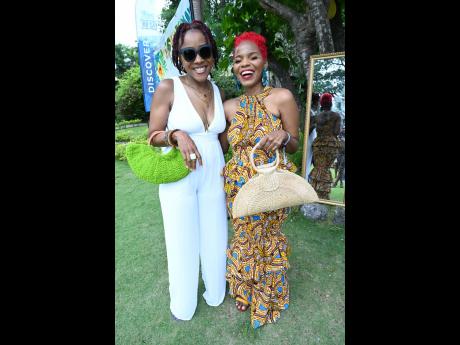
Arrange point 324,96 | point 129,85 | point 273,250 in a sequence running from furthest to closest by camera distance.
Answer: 1. point 129,85
2. point 324,96
3. point 273,250

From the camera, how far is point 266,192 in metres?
1.77

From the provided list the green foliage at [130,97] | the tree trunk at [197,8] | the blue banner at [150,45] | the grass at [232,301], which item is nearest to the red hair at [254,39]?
the grass at [232,301]

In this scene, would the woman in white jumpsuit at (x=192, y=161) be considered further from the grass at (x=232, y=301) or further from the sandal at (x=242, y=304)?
the sandal at (x=242, y=304)

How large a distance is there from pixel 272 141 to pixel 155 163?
0.82 meters

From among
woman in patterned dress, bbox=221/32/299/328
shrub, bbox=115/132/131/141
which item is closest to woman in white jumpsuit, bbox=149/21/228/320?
woman in patterned dress, bbox=221/32/299/328

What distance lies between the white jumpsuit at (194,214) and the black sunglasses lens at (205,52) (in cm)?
25

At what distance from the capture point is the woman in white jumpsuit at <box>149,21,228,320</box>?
1.86 m

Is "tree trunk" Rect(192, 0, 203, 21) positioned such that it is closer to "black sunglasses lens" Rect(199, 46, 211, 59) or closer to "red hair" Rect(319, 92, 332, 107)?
"red hair" Rect(319, 92, 332, 107)

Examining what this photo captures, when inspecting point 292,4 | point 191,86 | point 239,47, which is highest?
point 292,4

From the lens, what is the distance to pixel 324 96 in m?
3.46

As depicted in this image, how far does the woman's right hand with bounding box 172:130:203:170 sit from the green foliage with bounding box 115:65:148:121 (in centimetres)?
1495

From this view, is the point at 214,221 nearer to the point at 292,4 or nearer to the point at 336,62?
the point at 336,62

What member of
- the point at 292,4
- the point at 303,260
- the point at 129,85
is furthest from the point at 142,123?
the point at 303,260

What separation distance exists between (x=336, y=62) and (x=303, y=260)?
2.43 meters
